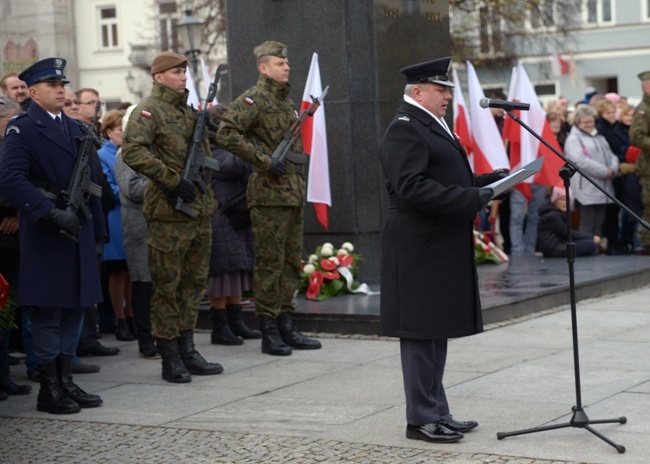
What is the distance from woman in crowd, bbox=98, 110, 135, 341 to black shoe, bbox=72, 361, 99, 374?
137 centimetres

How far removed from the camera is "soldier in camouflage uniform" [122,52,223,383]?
827 cm

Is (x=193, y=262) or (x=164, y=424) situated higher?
(x=193, y=262)

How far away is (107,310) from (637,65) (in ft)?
120

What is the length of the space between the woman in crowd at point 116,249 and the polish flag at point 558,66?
31.8 meters

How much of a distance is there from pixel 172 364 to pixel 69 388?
886 millimetres

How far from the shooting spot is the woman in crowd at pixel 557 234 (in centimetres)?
1426

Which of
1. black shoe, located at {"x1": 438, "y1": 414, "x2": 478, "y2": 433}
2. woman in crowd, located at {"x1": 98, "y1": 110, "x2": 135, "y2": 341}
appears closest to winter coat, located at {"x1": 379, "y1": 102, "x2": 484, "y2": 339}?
black shoe, located at {"x1": 438, "y1": 414, "x2": 478, "y2": 433}

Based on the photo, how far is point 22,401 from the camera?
8.05m

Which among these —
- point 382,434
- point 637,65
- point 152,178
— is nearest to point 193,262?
point 152,178

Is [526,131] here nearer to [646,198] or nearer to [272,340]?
[646,198]

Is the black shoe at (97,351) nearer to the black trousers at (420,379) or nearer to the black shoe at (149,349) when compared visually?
the black shoe at (149,349)

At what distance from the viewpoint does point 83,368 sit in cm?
894

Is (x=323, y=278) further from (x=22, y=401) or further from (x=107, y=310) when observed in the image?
(x=22, y=401)

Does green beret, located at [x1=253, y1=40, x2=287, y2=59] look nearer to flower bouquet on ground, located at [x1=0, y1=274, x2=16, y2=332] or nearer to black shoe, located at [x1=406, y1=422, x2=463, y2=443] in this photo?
flower bouquet on ground, located at [x1=0, y1=274, x2=16, y2=332]
